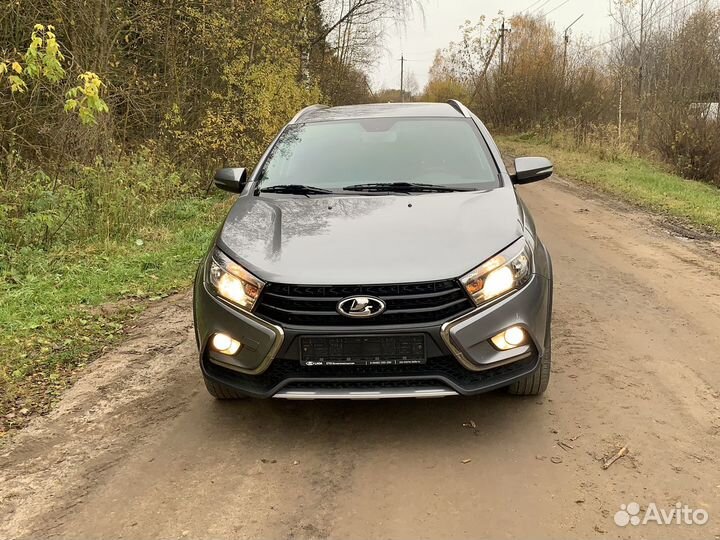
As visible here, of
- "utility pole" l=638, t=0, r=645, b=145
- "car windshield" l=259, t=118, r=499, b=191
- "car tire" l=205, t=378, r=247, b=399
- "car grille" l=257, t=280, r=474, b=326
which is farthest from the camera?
"utility pole" l=638, t=0, r=645, b=145

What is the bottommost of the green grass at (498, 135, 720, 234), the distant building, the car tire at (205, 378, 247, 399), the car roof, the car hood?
the car tire at (205, 378, 247, 399)

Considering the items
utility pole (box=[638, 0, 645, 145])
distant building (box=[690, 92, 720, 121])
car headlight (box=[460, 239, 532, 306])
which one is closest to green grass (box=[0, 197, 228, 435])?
car headlight (box=[460, 239, 532, 306])

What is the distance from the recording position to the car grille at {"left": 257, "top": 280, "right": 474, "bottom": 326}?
282cm

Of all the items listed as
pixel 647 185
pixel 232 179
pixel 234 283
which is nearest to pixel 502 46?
pixel 647 185

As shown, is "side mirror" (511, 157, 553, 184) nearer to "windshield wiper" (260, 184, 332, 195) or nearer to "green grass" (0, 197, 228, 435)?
"windshield wiper" (260, 184, 332, 195)

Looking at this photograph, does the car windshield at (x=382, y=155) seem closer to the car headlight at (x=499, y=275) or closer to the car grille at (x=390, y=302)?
the car headlight at (x=499, y=275)

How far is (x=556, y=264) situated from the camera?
21.3 ft

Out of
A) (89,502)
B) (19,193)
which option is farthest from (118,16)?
(89,502)

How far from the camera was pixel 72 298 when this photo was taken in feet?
17.9

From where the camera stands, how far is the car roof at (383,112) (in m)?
4.75

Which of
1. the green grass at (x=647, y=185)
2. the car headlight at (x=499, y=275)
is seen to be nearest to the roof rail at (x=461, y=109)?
the car headlight at (x=499, y=275)

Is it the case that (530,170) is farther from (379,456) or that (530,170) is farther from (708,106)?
(708,106)

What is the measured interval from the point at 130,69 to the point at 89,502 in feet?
Result: 28.7

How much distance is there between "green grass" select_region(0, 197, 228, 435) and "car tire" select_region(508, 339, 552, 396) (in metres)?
2.73
